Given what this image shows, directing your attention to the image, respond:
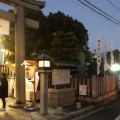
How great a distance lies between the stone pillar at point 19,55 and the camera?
1259 cm

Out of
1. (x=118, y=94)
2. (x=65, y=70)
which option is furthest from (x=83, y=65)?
(x=65, y=70)

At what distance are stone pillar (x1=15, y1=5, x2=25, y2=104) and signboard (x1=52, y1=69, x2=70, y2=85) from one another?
1846mm

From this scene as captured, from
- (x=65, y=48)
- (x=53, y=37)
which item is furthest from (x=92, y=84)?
(x=53, y=37)

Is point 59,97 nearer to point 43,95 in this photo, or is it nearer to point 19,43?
point 43,95

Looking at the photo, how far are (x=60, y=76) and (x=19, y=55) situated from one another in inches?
113

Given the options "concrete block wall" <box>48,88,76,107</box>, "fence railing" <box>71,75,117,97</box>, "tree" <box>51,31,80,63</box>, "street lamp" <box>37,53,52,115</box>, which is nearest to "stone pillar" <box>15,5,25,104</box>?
"street lamp" <box>37,53,52,115</box>

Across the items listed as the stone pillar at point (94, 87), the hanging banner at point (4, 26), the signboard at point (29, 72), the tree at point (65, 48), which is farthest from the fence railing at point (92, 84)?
the tree at point (65, 48)

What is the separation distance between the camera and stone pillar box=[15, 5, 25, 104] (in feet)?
41.3

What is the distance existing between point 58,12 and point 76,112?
17.6 metres

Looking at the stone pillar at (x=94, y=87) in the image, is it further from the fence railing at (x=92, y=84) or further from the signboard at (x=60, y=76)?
the signboard at (x=60, y=76)

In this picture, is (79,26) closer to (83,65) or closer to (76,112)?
(83,65)

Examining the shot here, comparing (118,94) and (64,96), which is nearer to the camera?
(64,96)

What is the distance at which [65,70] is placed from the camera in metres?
14.4

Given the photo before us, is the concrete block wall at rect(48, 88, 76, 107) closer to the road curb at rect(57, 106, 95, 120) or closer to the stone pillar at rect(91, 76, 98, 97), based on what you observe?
the road curb at rect(57, 106, 95, 120)
